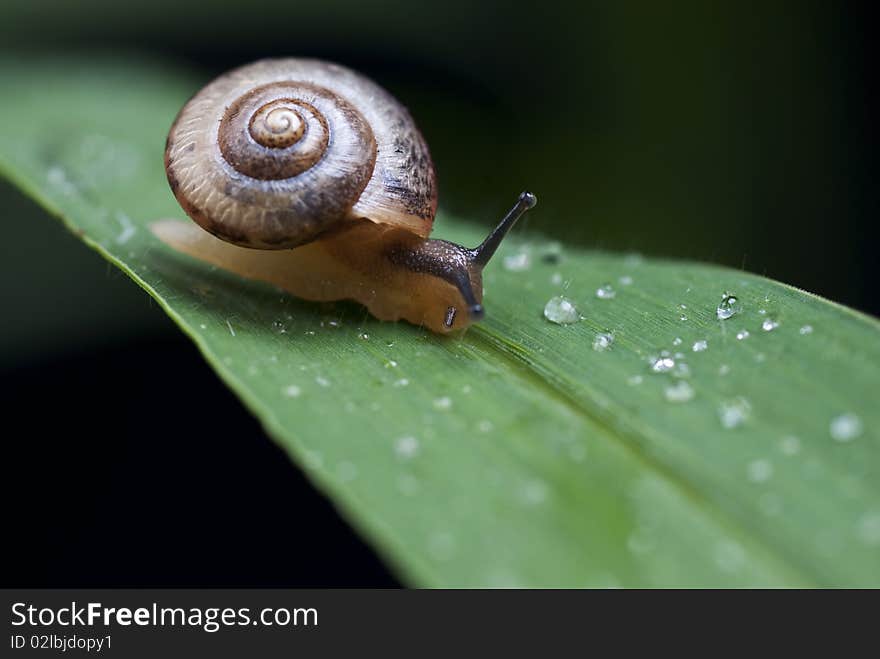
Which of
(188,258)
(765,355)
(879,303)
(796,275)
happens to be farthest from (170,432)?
(879,303)

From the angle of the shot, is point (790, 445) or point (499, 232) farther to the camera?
point (499, 232)

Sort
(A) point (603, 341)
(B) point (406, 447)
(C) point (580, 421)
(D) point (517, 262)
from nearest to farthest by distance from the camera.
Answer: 1. (B) point (406, 447)
2. (C) point (580, 421)
3. (A) point (603, 341)
4. (D) point (517, 262)

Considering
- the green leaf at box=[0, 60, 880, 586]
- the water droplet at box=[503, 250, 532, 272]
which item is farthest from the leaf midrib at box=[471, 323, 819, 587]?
the water droplet at box=[503, 250, 532, 272]

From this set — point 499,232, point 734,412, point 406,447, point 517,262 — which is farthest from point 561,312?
point 406,447

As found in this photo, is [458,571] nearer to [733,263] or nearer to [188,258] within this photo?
[188,258]

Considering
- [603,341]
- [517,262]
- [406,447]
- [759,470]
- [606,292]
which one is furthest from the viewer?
[517,262]

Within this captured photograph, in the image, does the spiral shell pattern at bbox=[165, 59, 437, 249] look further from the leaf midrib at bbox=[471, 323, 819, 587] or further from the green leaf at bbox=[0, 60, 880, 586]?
the leaf midrib at bbox=[471, 323, 819, 587]

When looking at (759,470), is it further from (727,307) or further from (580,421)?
(727,307)

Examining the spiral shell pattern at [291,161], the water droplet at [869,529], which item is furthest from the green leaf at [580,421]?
the spiral shell pattern at [291,161]
